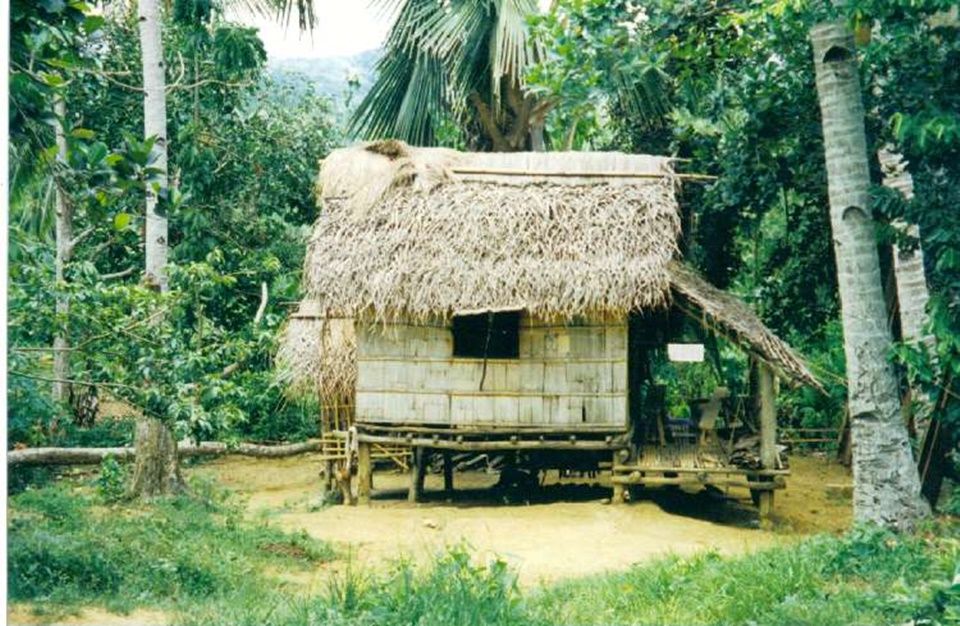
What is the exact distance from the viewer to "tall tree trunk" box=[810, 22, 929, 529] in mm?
7680

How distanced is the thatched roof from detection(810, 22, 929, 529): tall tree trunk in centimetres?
229

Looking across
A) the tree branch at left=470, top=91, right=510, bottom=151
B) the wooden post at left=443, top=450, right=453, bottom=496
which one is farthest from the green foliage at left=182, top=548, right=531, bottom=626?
the tree branch at left=470, top=91, right=510, bottom=151

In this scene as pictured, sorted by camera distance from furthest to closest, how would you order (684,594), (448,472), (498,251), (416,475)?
(448,472) < (416,475) < (498,251) < (684,594)

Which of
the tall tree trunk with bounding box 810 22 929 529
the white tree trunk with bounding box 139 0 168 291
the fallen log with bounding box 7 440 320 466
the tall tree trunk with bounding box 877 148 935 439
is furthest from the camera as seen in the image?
the fallen log with bounding box 7 440 320 466

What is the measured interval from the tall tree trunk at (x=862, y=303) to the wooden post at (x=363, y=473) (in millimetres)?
5628

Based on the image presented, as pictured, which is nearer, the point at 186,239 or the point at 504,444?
the point at 504,444

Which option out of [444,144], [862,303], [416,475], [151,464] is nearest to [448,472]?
[416,475]

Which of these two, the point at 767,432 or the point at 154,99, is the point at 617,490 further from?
the point at 154,99

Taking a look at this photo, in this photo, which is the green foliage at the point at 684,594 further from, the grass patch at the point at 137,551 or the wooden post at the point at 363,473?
the wooden post at the point at 363,473

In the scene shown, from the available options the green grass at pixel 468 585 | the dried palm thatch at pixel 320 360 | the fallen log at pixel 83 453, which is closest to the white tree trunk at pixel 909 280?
the green grass at pixel 468 585

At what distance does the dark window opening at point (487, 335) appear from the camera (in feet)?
36.8

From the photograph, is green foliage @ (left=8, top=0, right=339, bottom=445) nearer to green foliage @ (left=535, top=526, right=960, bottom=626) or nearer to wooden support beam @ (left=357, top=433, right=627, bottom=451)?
wooden support beam @ (left=357, top=433, right=627, bottom=451)

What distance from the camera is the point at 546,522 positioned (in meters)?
9.99

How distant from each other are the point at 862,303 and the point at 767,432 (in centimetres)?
303
